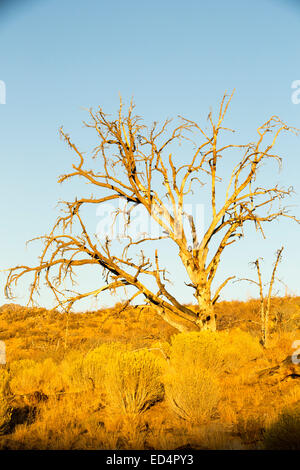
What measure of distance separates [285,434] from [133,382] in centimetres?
345

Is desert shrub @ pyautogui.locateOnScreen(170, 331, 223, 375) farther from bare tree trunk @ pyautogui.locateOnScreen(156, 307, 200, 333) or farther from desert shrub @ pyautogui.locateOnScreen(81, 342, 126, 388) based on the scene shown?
desert shrub @ pyautogui.locateOnScreen(81, 342, 126, 388)

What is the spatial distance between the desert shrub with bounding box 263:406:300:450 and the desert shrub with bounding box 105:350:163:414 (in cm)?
310

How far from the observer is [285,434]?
15.2ft

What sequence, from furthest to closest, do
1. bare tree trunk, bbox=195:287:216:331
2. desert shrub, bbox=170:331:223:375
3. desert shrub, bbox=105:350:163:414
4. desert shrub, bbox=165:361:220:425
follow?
bare tree trunk, bbox=195:287:216:331
desert shrub, bbox=170:331:223:375
desert shrub, bbox=105:350:163:414
desert shrub, bbox=165:361:220:425

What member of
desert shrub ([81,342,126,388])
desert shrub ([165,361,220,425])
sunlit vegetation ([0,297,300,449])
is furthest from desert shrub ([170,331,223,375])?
desert shrub ([165,361,220,425])

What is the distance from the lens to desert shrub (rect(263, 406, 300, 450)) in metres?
4.54

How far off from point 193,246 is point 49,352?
979cm

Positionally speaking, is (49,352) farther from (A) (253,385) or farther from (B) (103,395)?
(A) (253,385)

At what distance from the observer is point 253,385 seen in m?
8.07

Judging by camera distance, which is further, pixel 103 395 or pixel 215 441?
pixel 103 395

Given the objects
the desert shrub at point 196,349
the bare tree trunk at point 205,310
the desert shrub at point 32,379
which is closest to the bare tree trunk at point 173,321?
the bare tree trunk at point 205,310

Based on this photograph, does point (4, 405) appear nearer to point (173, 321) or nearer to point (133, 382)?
point (133, 382)
